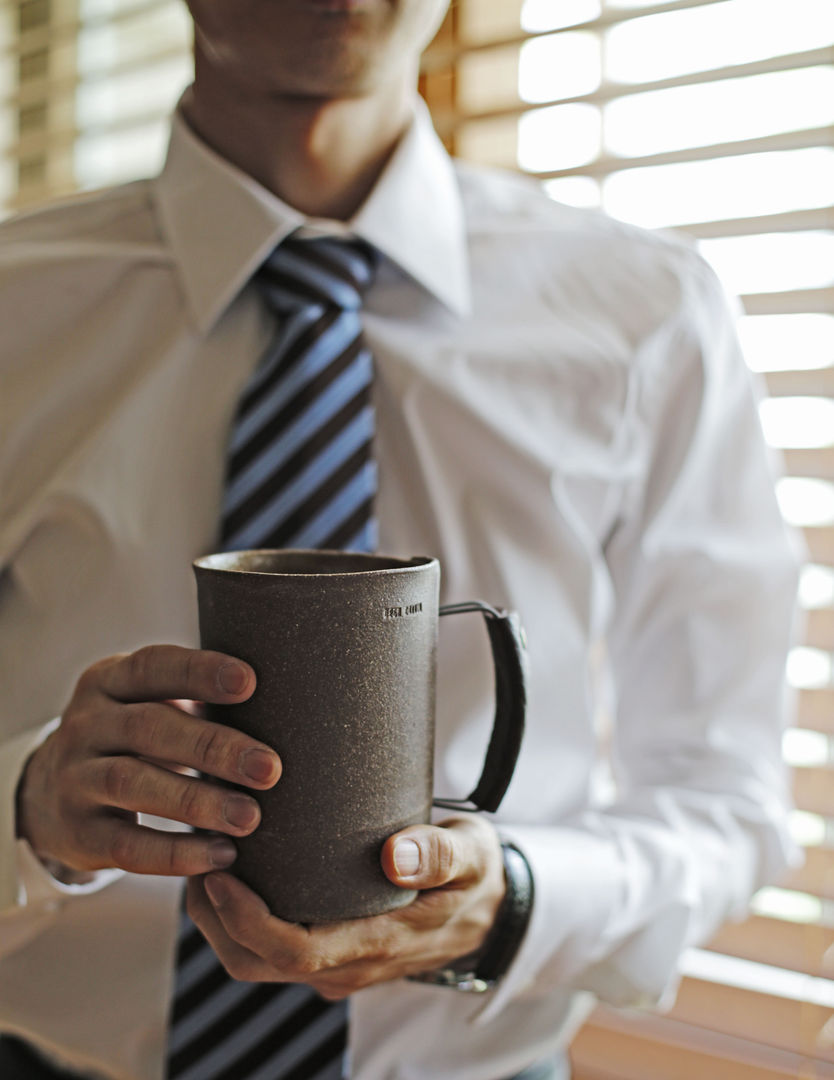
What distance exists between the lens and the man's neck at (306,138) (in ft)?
2.82

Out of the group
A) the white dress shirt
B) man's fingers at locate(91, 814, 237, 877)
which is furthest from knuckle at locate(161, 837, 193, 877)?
the white dress shirt

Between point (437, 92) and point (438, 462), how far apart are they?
0.68m

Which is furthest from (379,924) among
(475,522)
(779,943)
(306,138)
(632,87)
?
(632,87)

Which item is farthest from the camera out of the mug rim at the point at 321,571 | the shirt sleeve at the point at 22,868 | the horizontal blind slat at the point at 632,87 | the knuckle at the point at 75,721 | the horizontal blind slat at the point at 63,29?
the horizontal blind slat at the point at 63,29

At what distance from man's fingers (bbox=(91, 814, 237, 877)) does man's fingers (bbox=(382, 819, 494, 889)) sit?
8 cm

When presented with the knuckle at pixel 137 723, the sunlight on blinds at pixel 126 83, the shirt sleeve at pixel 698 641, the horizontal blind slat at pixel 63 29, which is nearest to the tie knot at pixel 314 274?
the shirt sleeve at pixel 698 641

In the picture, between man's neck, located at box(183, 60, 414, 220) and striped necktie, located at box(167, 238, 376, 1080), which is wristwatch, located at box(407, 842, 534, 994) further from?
man's neck, located at box(183, 60, 414, 220)

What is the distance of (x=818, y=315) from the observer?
1.09m

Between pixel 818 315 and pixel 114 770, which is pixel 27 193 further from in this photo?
pixel 114 770

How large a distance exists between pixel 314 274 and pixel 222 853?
49 centimetres

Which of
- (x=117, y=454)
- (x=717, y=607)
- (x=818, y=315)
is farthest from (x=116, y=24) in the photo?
(x=717, y=607)

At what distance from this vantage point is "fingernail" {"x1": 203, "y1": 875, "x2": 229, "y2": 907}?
0.49 metres

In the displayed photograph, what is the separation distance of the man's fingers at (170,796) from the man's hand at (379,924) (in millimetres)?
37

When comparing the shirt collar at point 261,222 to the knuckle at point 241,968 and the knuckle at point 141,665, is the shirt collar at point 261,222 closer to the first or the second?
the knuckle at point 141,665
